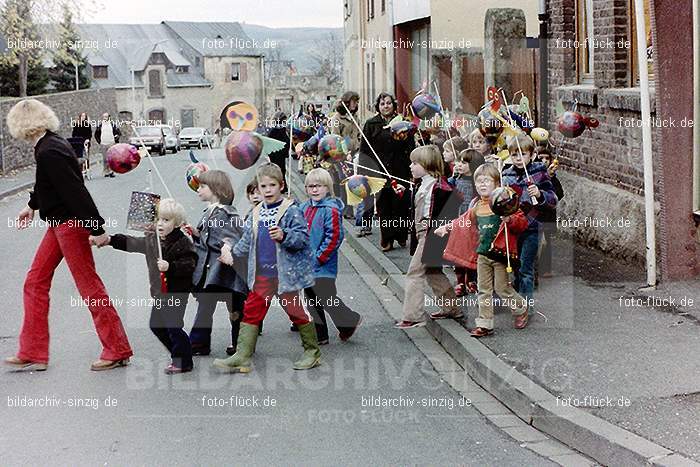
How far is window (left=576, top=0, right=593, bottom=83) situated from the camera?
44.0 feet

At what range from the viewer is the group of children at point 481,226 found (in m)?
8.28

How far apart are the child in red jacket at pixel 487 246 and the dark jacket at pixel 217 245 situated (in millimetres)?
1530

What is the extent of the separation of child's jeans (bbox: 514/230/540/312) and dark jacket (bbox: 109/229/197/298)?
2.81 meters

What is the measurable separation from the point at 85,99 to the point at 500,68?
133 ft

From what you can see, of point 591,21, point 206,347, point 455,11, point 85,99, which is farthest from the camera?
point 85,99

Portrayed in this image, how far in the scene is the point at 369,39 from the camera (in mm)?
38312

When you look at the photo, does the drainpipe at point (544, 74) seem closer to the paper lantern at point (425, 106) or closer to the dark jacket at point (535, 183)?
the paper lantern at point (425, 106)

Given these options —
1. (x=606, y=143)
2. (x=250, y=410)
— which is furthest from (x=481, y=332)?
(x=606, y=143)

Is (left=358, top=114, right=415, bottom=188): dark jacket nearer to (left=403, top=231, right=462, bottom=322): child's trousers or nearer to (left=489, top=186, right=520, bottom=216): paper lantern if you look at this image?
(left=403, top=231, right=462, bottom=322): child's trousers

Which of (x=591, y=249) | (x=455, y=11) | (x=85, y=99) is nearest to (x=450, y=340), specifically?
(x=591, y=249)

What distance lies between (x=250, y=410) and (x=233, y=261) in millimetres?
1317

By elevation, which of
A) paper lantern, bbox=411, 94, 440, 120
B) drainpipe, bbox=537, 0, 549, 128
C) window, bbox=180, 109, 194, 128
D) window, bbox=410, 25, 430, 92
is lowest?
paper lantern, bbox=411, 94, 440, 120

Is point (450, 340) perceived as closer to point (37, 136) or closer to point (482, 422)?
point (482, 422)

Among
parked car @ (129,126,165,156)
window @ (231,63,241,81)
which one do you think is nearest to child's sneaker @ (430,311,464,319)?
parked car @ (129,126,165,156)
